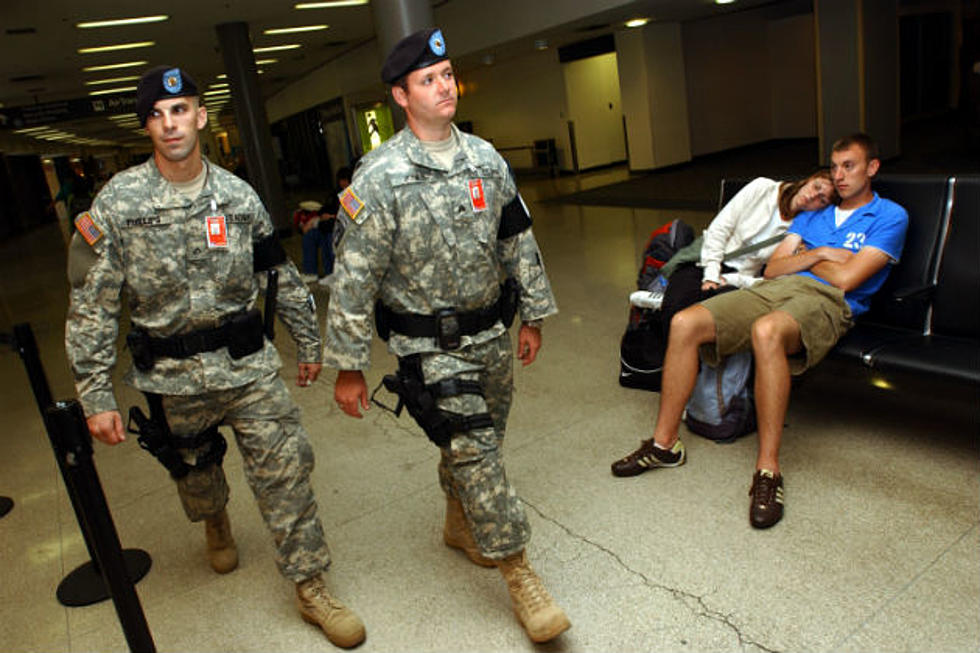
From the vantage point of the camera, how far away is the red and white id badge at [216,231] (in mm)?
2189

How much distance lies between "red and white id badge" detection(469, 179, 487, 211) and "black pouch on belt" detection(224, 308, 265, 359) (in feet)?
2.54

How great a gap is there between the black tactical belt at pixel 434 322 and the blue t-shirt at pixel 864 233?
167 cm

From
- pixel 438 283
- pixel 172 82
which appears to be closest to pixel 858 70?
pixel 438 283

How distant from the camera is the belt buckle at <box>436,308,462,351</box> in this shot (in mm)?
2105

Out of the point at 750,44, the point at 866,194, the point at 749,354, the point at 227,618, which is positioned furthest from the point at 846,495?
the point at 750,44

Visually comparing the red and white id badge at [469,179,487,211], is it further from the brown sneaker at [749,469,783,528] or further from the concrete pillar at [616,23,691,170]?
the concrete pillar at [616,23,691,170]

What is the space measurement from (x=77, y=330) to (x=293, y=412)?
2.21 feet

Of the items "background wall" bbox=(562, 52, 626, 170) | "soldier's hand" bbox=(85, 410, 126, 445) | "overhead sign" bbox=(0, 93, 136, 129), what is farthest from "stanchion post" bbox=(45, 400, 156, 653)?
"background wall" bbox=(562, 52, 626, 170)

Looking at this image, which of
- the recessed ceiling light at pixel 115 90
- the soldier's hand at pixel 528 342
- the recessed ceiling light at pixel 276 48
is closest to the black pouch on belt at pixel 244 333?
the soldier's hand at pixel 528 342

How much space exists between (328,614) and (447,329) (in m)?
0.96

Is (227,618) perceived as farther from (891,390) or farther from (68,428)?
(891,390)

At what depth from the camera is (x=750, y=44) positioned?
15.5 meters

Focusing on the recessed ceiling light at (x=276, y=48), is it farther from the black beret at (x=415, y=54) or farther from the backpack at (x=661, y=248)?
the black beret at (x=415, y=54)

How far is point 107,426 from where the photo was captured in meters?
2.16
